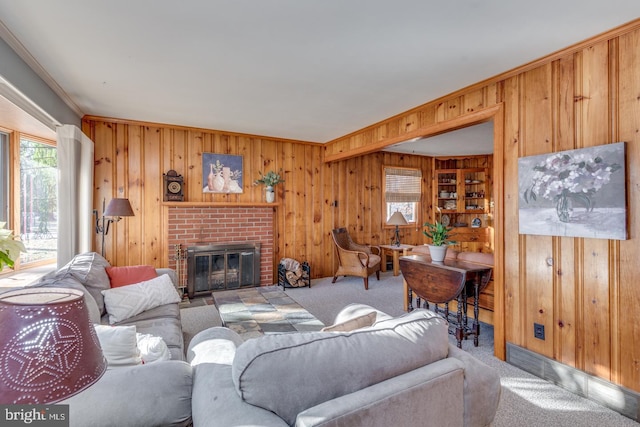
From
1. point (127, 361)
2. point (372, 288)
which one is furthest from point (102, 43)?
point (372, 288)

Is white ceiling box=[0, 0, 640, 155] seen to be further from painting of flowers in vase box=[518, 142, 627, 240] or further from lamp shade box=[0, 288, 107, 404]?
lamp shade box=[0, 288, 107, 404]

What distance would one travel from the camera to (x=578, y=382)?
2066mm

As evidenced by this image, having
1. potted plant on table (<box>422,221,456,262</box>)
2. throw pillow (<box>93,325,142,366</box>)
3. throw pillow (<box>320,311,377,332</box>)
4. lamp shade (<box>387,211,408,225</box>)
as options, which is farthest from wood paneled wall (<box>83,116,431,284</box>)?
throw pillow (<box>320,311,377,332</box>)

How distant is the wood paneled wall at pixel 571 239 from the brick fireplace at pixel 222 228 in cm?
317

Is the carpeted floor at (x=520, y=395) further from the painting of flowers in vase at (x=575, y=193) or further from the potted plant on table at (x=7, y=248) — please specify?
the potted plant on table at (x=7, y=248)

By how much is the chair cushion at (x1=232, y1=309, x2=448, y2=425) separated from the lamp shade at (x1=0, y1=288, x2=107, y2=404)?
389mm

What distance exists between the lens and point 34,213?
3.38 meters

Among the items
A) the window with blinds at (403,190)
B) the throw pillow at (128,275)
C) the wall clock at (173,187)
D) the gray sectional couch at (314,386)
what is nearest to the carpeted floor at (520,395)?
the throw pillow at (128,275)

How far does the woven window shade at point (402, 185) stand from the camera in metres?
6.23

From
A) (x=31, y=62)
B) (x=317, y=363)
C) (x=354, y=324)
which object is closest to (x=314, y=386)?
(x=317, y=363)

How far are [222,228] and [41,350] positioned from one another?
405 cm

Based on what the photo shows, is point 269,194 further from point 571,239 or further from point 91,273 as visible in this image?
point 571,239

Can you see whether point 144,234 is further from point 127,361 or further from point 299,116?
point 127,361

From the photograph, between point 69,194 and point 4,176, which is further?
point 4,176
